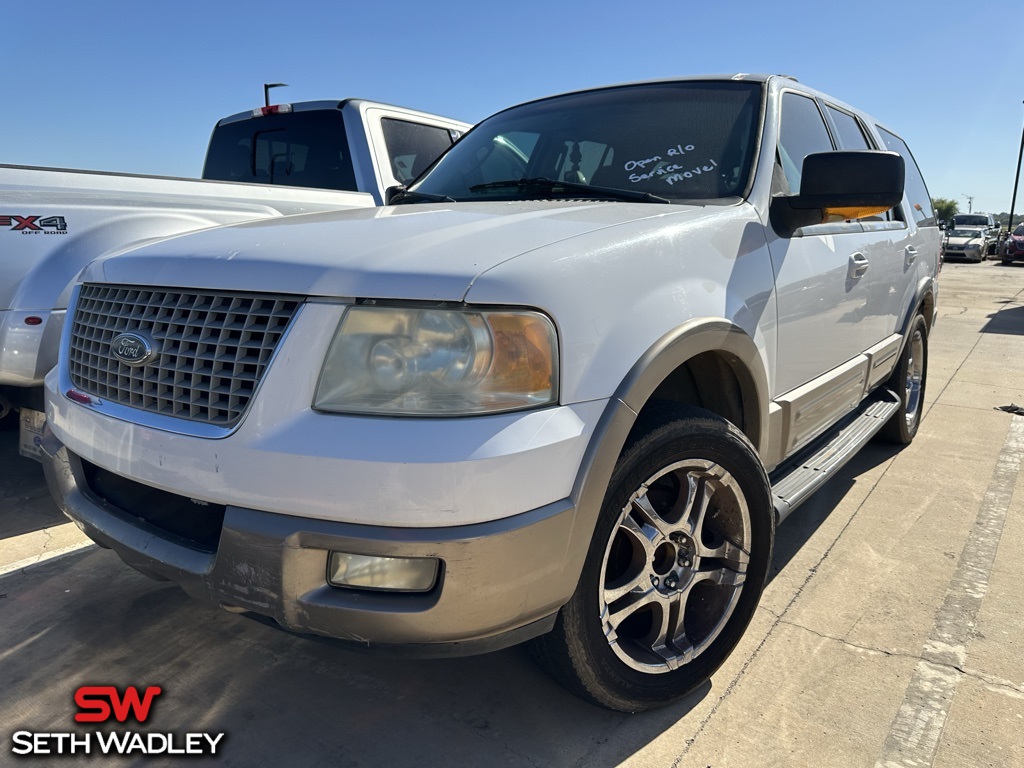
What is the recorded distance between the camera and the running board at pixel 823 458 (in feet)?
8.91

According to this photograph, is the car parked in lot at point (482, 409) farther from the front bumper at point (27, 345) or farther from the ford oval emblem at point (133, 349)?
the front bumper at point (27, 345)

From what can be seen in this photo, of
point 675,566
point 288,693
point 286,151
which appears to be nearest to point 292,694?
point 288,693

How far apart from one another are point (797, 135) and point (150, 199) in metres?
2.97

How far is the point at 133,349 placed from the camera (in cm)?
194

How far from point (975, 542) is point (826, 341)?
4.19ft

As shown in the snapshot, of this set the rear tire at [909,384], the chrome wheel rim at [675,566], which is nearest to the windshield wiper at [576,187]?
the chrome wheel rim at [675,566]

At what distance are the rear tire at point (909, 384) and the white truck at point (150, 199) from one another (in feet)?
11.2

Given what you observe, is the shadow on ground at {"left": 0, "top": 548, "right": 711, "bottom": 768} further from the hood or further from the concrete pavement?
the hood

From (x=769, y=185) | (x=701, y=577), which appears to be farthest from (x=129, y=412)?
(x=769, y=185)

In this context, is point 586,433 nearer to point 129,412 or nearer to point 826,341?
point 129,412

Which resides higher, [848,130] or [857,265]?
[848,130]

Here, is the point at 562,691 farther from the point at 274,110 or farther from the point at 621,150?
the point at 274,110

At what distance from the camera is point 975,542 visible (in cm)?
346

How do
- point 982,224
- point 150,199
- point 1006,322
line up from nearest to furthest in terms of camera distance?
1. point 150,199
2. point 1006,322
3. point 982,224
